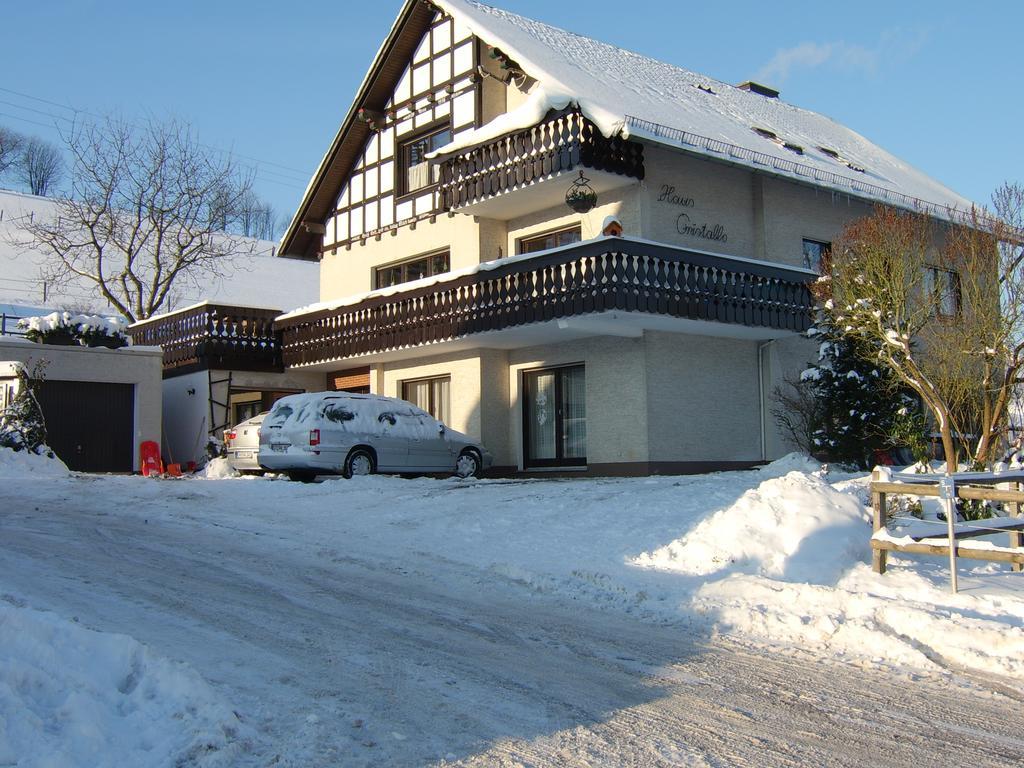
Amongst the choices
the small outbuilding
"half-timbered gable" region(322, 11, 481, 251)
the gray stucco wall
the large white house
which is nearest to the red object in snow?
the small outbuilding

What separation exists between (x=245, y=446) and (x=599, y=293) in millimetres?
7212

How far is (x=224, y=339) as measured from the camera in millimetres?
26578

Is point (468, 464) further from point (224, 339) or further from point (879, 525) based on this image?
point (879, 525)

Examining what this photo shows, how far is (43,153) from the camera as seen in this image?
7450 centimetres

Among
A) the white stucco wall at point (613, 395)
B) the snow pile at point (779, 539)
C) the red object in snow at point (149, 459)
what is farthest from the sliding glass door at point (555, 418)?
the snow pile at point (779, 539)

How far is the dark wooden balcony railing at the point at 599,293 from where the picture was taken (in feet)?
61.5

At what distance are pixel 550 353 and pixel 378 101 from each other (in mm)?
9265

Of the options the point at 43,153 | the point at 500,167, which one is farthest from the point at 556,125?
the point at 43,153

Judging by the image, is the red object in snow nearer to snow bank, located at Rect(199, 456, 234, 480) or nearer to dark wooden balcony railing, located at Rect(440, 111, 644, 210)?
snow bank, located at Rect(199, 456, 234, 480)

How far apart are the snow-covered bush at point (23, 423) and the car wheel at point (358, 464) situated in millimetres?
6258

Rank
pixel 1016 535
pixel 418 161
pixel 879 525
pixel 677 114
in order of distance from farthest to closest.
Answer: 1. pixel 418 161
2. pixel 677 114
3. pixel 1016 535
4. pixel 879 525

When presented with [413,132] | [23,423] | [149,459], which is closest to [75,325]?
[149,459]

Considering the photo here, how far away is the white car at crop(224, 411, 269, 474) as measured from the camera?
63.3 ft

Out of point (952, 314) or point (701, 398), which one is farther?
point (701, 398)
